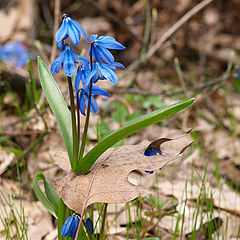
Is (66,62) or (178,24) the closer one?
(66,62)

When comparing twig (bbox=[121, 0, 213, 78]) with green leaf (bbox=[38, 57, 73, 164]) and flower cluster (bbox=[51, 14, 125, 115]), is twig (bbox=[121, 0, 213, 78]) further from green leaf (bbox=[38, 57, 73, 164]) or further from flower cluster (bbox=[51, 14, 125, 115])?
flower cluster (bbox=[51, 14, 125, 115])

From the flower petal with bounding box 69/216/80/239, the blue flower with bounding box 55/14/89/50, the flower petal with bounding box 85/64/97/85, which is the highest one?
the blue flower with bounding box 55/14/89/50

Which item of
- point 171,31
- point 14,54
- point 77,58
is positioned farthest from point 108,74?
point 14,54

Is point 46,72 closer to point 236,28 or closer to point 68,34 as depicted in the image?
point 68,34

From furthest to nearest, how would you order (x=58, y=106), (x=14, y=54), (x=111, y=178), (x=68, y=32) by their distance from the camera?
(x=14, y=54), (x=58, y=106), (x=111, y=178), (x=68, y=32)

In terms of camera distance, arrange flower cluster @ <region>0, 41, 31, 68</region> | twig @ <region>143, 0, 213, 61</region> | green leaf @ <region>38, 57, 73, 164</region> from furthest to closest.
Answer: flower cluster @ <region>0, 41, 31, 68</region> → twig @ <region>143, 0, 213, 61</region> → green leaf @ <region>38, 57, 73, 164</region>

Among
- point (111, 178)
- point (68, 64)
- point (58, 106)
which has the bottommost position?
point (111, 178)

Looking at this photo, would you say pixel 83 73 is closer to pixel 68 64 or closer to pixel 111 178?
pixel 68 64

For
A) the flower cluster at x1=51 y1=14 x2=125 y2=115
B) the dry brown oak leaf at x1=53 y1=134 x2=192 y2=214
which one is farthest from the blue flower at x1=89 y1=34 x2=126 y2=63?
the dry brown oak leaf at x1=53 y1=134 x2=192 y2=214
